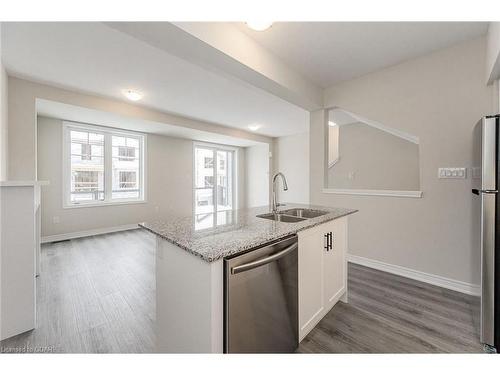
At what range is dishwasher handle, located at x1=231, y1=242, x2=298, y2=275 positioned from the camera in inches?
38.1

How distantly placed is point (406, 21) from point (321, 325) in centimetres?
267

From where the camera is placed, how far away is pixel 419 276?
245 centimetres

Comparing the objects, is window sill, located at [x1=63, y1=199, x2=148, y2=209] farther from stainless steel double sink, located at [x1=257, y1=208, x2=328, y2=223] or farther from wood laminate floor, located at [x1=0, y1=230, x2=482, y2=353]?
stainless steel double sink, located at [x1=257, y1=208, x2=328, y2=223]

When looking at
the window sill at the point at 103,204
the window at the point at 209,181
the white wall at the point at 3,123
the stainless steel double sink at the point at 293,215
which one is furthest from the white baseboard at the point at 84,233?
the stainless steel double sink at the point at 293,215

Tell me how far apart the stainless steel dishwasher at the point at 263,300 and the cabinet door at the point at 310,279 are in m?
0.09

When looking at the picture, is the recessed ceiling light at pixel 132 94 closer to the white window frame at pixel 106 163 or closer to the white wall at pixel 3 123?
the white wall at pixel 3 123

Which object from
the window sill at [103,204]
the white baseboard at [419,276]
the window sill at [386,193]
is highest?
the window sill at [386,193]

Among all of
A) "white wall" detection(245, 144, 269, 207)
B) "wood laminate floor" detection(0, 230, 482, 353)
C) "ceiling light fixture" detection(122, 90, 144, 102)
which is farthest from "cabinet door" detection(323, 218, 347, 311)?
"white wall" detection(245, 144, 269, 207)

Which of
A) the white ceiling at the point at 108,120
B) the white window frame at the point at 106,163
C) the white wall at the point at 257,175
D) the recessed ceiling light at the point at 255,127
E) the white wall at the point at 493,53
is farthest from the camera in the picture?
the white wall at the point at 257,175

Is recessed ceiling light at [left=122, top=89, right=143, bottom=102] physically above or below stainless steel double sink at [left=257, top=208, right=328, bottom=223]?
above

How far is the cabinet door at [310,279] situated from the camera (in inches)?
55.6

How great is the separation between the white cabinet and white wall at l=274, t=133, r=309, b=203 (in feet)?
14.5
